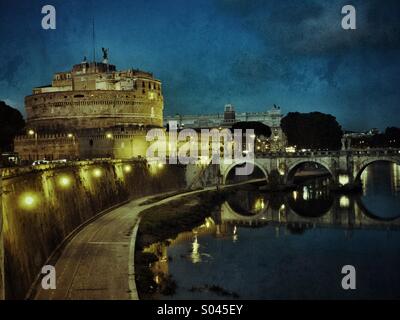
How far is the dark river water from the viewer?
17859 millimetres

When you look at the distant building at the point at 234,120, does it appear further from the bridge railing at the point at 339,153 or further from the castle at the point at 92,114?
the bridge railing at the point at 339,153

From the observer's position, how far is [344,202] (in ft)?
130

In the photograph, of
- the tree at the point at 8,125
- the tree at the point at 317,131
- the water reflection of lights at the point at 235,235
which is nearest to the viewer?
the water reflection of lights at the point at 235,235

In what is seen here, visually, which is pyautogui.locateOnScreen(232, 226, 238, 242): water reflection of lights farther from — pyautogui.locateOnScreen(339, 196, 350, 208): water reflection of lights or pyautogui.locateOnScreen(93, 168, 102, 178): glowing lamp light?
pyautogui.locateOnScreen(339, 196, 350, 208): water reflection of lights

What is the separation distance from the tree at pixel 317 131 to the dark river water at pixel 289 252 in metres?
26.1

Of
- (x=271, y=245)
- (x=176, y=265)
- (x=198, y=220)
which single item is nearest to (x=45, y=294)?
(x=176, y=265)

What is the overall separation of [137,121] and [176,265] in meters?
38.2

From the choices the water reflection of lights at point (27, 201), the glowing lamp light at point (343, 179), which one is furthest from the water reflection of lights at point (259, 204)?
the water reflection of lights at point (27, 201)

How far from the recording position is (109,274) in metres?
15.2

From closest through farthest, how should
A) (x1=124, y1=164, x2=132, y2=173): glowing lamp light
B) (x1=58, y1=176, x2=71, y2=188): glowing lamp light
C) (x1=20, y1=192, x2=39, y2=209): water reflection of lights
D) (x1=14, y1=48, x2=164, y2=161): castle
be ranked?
(x1=20, y1=192, x2=39, y2=209): water reflection of lights → (x1=58, y1=176, x2=71, y2=188): glowing lamp light → (x1=124, y1=164, x2=132, y2=173): glowing lamp light → (x1=14, y1=48, x2=164, y2=161): castle

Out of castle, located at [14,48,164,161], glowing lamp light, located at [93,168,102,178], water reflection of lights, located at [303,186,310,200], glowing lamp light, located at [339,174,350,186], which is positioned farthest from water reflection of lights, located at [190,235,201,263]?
glowing lamp light, located at [339,174,350,186]

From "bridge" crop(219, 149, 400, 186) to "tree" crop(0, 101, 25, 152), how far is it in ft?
72.7

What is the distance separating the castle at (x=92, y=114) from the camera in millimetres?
46844
